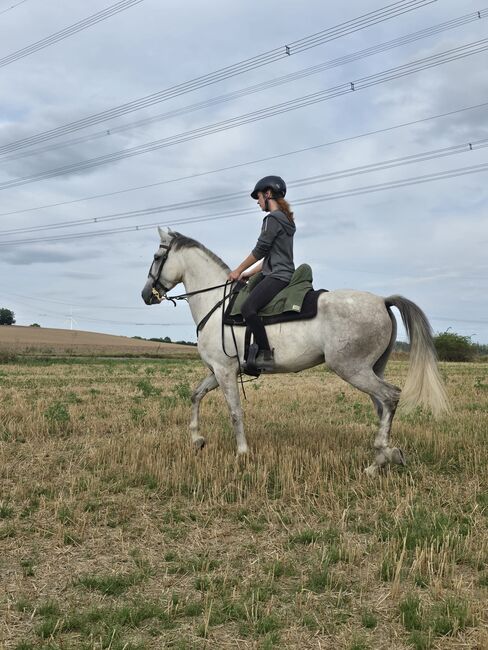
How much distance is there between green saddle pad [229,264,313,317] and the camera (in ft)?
23.4

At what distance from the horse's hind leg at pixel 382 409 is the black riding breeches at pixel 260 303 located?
3.98 feet

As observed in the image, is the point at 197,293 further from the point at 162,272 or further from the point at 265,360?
the point at 265,360

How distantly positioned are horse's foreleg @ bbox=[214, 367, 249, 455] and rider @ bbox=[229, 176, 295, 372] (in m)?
0.46

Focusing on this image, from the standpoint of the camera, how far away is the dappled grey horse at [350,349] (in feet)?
22.5

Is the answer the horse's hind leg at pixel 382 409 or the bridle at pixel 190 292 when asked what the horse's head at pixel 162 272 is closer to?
the bridle at pixel 190 292

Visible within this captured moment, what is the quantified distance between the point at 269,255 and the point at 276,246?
0.15 metres

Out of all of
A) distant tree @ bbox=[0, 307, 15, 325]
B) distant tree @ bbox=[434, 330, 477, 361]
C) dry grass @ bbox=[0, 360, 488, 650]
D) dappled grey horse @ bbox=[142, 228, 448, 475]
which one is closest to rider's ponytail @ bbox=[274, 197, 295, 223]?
dappled grey horse @ bbox=[142, 228, 448, 475]

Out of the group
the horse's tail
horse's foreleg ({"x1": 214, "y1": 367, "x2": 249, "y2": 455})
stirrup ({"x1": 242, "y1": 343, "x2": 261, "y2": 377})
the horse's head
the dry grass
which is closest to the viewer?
the dry grass

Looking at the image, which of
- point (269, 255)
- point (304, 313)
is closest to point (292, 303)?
point (304, 313)

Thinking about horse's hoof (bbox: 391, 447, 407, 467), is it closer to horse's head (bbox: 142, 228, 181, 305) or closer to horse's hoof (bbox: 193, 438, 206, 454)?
horse's hoof (bbox: 193, 438, 206, 454)

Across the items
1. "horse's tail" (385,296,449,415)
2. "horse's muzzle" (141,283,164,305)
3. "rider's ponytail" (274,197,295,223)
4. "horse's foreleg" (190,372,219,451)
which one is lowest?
"horse's foreleg" (190,372,219,451)

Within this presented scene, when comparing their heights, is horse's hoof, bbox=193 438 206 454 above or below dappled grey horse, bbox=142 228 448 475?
below

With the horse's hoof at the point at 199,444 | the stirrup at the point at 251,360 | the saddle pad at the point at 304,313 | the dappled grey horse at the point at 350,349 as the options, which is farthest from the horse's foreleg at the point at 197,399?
the saddle pad at the point at 304,313

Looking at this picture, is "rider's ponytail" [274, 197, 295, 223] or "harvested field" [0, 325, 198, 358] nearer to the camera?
"rider's ponytail" [274, 197, 295, 223]
